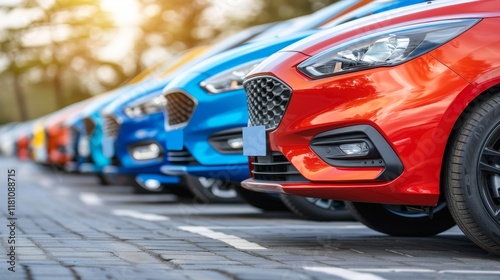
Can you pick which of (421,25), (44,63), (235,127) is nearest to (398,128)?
(421,25)

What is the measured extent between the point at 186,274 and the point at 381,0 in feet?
14.3

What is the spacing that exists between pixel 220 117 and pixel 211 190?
2.00m

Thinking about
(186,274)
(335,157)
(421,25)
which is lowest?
(186,274)

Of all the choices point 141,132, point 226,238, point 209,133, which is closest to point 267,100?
point 226,238

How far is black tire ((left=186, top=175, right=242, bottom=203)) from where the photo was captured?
32.5ft

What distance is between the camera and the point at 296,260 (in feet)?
17.7

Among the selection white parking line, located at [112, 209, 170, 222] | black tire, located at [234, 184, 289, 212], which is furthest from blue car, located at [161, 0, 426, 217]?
black tire, located at [234, 184, 289, 212]

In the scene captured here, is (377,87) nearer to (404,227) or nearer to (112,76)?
(404,227)

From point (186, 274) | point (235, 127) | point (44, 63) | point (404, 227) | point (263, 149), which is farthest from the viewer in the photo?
point (44, 63)

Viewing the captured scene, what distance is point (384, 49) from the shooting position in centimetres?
556

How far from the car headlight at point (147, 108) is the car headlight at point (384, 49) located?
4560 mm

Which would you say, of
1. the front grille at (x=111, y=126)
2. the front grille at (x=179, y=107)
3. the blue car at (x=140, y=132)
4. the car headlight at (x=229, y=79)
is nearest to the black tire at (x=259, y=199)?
the front grille at (x=179, y=107)

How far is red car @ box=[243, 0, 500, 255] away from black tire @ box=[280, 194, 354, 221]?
7.46ft

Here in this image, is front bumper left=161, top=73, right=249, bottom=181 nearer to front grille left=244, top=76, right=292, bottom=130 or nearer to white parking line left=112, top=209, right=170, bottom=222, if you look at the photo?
white parking line left=112, top=209, right=170, bottom=222
